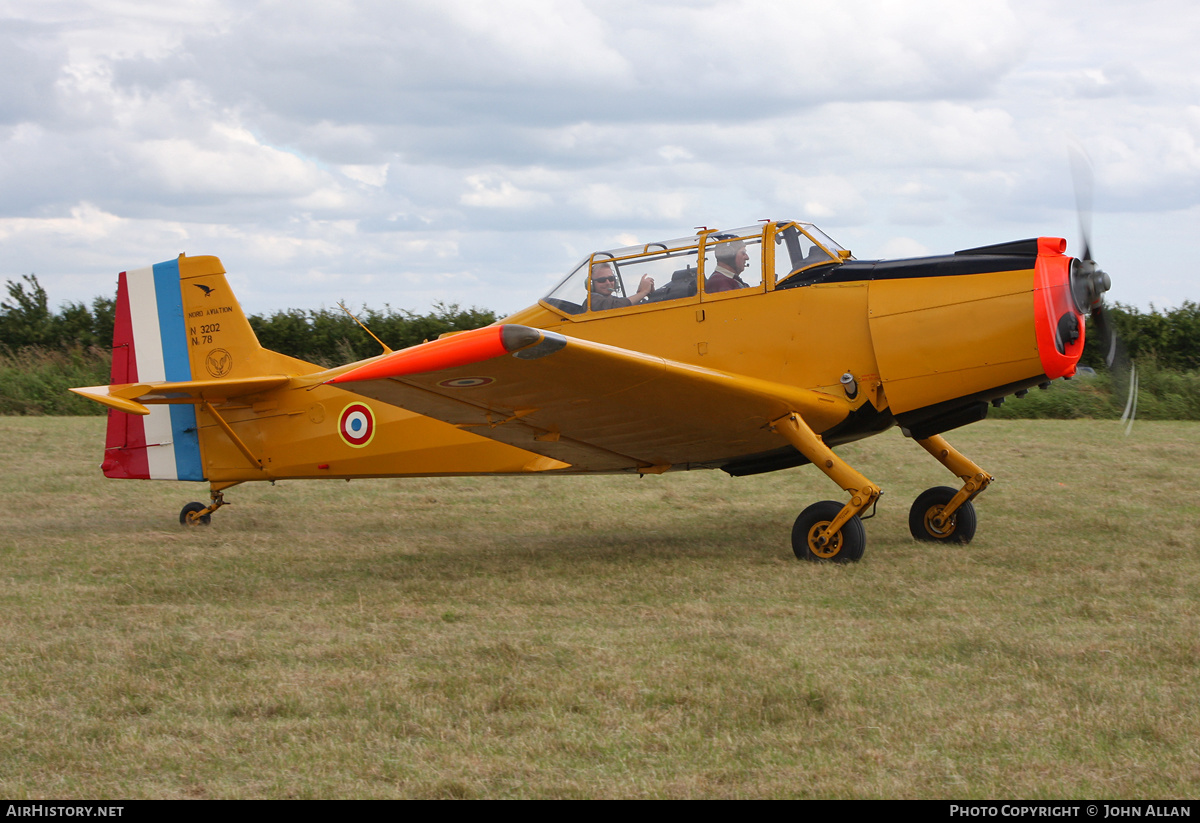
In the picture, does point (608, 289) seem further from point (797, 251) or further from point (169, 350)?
point (169, 350)

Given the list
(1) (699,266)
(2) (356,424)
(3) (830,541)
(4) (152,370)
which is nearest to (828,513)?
(3) (830,541)

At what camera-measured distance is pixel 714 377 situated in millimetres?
6367

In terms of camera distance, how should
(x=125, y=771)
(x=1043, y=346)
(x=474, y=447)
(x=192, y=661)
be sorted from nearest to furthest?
(x=125, y=771) → (x=192, y=661) → (x=1043, y=346) → (x=474, y=447)

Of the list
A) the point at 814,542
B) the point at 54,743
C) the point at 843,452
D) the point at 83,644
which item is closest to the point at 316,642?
the point at 83,644

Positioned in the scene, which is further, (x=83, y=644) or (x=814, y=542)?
(x=814, y=542)

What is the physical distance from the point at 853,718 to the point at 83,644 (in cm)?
378

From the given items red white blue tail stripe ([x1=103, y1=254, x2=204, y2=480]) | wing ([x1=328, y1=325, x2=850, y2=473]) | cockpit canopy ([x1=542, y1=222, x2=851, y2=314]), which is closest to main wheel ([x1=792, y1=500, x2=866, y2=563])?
wing ([x1=328, y1=325, x2=850, y2=473])

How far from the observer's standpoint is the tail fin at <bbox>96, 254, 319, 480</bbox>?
8852mm

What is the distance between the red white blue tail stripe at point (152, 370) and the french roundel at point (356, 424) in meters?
1.59

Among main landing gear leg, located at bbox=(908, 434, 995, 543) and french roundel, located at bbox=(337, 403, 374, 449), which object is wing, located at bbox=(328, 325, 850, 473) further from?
french roundel, located at bbox=(337, 403, 374, 449)

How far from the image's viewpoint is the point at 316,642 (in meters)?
4.94

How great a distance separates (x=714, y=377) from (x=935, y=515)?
2.46 m

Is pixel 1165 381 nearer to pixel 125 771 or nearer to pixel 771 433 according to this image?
pixel 771 433

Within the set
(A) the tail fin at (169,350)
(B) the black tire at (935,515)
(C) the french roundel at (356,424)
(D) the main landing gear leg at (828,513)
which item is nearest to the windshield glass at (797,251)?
(D) the main landing gear leg at (828,513)
